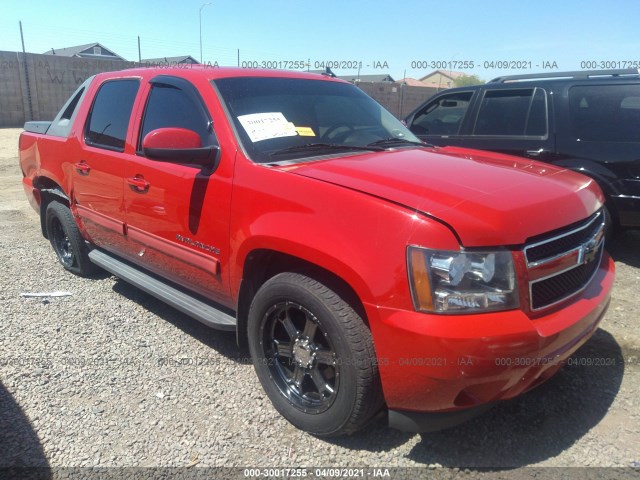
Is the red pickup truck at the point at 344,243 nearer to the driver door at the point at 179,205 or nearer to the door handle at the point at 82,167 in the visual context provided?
the driver door at the point at 179,205

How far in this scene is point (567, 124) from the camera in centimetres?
508

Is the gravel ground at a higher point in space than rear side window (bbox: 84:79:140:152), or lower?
lower

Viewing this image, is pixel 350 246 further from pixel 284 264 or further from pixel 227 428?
pixel 227 428

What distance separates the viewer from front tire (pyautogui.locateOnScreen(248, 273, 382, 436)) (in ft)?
7.42

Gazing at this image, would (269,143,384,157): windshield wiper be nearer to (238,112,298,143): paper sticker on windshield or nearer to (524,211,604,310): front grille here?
(238,112,298,143): paper sticker on windshield

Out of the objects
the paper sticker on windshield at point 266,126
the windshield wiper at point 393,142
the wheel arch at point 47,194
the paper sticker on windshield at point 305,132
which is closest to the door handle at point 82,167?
the wheel arch at point 47,194

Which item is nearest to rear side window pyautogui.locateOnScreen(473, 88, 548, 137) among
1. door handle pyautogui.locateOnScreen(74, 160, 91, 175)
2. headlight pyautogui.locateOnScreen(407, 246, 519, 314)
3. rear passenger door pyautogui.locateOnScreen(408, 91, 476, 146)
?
rear passenger door pyautogui.locateOnScreen(408, 91, 476, 146)

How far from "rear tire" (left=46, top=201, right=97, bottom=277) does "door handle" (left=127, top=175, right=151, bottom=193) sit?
1405 mm

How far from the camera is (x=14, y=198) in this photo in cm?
852

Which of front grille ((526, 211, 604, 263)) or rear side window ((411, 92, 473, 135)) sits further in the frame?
rear side window ((411, 92, 473, 135))

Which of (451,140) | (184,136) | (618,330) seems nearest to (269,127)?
(184,136)

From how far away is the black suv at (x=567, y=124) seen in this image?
469cm

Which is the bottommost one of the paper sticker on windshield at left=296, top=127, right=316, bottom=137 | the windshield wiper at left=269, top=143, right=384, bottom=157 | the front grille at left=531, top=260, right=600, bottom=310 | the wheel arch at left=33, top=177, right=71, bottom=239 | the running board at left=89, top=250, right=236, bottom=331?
the running board at left=89, top=250, right=236, bottom=331

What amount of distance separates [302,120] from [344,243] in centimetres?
129
